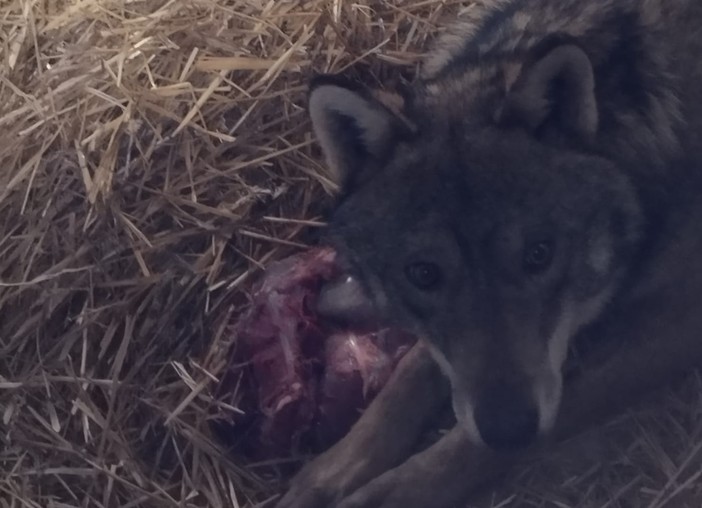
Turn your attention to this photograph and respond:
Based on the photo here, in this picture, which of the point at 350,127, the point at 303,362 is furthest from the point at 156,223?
the point at 350,127

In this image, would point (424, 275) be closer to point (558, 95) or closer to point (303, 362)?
point (558, 95)

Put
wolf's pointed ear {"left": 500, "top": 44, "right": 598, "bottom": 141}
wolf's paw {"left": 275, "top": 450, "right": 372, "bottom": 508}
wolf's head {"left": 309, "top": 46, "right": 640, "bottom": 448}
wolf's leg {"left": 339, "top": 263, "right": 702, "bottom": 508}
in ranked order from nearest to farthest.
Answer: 1. wolf's pointed ear {"left": 500, "top": 44, "right": 598, "bottom": 141}
2. wolf's head {"left": 309, "top": 46, "right": 640, "bottom": 448}
3. wolf's leg {"left": 339, "top": 263, "right": 702, "bottom": 508}
4. wolf's paw {"left": 275, "top": 450, "right": 372, "bottom": 508}

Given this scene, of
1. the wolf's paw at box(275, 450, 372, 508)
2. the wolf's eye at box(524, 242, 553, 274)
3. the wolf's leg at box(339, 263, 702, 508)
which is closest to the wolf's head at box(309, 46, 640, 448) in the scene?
the wolf's eye at box(524, 242, 553, 274)

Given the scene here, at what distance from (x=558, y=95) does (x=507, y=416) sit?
3.09 feet

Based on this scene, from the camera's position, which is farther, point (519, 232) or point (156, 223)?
point (156, 223)

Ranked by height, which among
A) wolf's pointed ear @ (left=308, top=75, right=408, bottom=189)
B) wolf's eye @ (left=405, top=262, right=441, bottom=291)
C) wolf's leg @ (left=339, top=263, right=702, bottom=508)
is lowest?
wolf's leg @ (left=339, top=263, right=702, bottom=508)

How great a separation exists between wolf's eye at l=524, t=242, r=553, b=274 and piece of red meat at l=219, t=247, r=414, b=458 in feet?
2.73

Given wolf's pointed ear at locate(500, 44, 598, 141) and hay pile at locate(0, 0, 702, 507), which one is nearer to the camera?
wolf's pointed ear at locate(500, 44, 598, 141)

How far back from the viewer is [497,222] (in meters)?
2.87

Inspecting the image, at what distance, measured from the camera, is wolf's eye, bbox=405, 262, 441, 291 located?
2986 mm

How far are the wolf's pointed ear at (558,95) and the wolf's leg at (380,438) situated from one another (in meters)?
0.93

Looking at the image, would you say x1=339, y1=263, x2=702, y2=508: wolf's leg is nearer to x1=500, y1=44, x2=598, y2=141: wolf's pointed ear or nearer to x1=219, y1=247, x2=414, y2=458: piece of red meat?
x1=219, y1=247, x2=414, y2=458: piece of red meat

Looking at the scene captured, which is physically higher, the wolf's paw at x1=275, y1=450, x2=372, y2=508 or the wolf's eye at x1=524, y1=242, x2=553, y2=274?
the wolf's eye at x1=524, y1=242, x2=553, y2=274

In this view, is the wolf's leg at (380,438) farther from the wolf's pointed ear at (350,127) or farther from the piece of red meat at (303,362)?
the wolf's pointed ear at (350,127)
